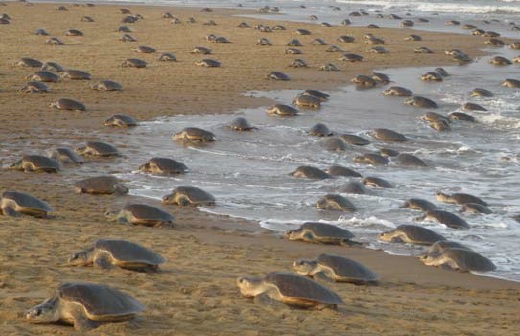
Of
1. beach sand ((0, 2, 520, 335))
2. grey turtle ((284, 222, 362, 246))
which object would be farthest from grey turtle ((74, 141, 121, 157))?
grey turtle ((284, 222, 362, 246))

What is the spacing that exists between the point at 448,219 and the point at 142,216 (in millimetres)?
3647

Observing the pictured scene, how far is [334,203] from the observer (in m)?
11.2

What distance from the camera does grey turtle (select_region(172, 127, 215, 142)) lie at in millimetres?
14938

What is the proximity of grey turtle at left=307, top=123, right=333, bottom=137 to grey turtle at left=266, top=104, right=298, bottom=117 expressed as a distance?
5.69 feet

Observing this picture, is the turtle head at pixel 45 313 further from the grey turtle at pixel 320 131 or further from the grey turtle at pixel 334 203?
the grey turtle at pixel 320 131

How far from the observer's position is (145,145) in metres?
14.7

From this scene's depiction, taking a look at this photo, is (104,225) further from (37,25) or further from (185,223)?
(37,25)

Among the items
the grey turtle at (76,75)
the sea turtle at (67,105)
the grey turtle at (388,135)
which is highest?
the grey turtle at (388,135)

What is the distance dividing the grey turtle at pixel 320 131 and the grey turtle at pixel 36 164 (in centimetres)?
508

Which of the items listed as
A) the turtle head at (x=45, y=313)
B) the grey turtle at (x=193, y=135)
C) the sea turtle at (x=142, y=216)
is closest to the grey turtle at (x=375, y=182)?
the sea turtle at (x=142, y=216)

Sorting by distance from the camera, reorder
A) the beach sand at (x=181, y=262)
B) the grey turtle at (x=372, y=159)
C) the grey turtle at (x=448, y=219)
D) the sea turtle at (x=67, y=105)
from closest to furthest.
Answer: the beach sand at (x=181, y=262)
the grey turtle at (x=448, y=219)
the grey turtle at (x=372, y=159)
the sea turtle at (x=67, y=105)

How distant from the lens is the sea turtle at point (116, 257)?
7594 mm

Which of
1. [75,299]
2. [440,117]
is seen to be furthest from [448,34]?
[75,299]

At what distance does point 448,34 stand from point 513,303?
2977 centimetres
